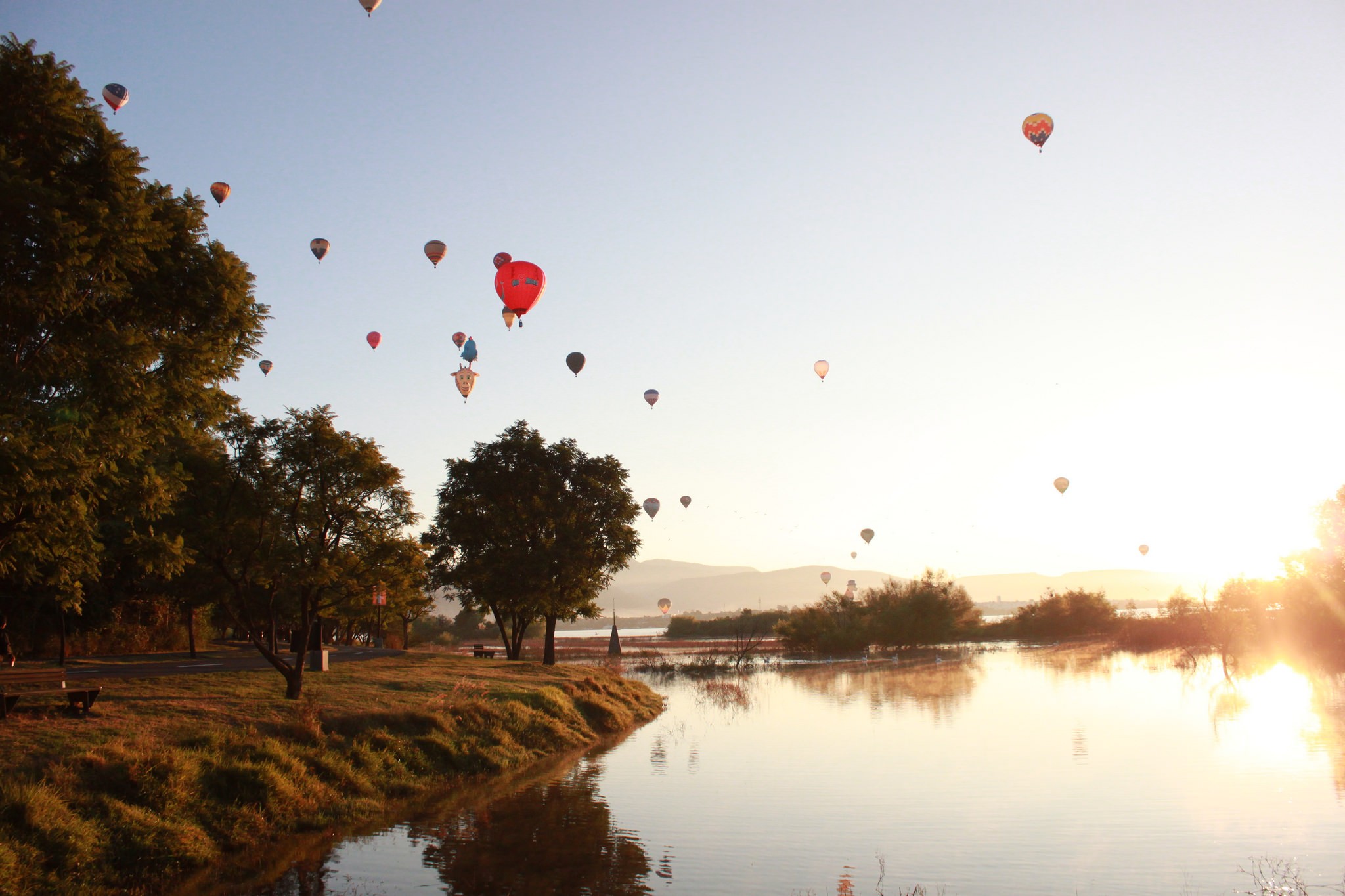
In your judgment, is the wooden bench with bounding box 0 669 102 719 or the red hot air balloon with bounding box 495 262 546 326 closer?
the wooden bench with bounding box 0 669 102 719

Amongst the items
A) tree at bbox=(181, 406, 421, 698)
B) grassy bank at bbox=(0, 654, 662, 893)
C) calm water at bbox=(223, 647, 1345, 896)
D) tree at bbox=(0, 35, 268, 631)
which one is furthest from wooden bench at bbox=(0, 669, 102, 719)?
calm water at bbox=(223, 647, 1345, 896)

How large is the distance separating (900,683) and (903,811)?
31931mm

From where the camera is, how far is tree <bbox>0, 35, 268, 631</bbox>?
1513 centimetres

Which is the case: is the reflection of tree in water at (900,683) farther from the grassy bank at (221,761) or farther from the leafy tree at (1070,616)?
the leafy tree at (1070,616)

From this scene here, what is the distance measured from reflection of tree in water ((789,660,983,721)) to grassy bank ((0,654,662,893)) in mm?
16534

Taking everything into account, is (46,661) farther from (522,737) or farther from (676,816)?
(676,816)

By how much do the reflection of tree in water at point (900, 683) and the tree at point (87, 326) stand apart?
28.2m

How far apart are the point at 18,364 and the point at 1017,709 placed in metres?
35.2

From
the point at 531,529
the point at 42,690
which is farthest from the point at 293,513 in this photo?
the point at 531,529

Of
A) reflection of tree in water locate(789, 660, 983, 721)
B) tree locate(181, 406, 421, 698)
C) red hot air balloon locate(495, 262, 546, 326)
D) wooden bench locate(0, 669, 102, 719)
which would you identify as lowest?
reflection of tree in water locate(789, 660, 983, 721)

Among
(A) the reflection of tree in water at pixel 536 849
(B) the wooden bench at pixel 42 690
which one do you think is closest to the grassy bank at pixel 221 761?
(B) the wooden bench at pixel 42 690

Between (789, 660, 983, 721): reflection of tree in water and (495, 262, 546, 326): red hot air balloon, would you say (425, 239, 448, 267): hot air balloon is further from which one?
(789, 660, 983, 721): reflection of tree in water

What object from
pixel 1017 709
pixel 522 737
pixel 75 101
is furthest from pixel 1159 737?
pixel 75 101

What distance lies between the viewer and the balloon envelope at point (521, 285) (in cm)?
3819
